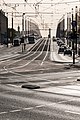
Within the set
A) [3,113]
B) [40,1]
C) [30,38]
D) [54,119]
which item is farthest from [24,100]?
[30,38]

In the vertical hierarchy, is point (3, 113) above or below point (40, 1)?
below

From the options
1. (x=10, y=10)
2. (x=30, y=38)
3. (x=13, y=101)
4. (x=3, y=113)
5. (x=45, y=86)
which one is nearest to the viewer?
(x=3, y=113)

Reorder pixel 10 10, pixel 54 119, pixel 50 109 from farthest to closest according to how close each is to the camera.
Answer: pixel 10 10 < pixel 50 109 < pixel 54 119

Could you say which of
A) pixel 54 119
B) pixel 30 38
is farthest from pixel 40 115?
pixel 30 38

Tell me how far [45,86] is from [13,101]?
6.05 metres

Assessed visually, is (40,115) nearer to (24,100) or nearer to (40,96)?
(24,100)

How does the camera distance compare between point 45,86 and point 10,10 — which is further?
point 10,10

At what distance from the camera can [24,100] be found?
1427 centimetres

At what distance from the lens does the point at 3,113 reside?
37.6ft

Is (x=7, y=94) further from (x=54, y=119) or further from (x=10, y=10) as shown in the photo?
(x=10, y=10)

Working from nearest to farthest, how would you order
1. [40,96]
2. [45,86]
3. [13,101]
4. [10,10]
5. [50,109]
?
1. [50,109]
2. [13,101]
3. [40,96]
4. [45,86]
5. [10,10]

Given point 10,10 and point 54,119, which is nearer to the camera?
point 54,119

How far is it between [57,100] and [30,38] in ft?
311

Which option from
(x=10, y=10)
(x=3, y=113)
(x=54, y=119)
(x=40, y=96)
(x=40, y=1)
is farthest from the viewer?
(x=10, y=10)
